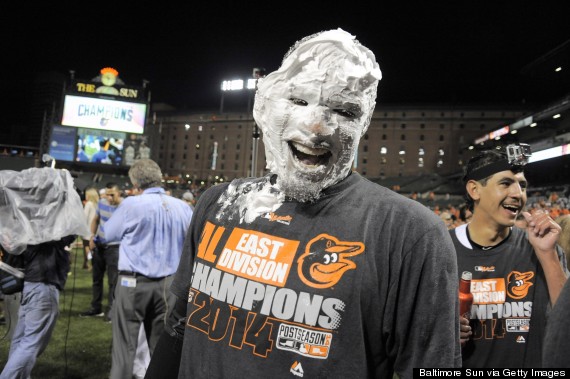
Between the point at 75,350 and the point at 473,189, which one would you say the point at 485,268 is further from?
the point at 75,350

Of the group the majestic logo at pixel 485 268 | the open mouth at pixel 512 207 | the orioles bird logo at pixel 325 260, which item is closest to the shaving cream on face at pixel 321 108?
the orioles bird logo at pixel 325 260

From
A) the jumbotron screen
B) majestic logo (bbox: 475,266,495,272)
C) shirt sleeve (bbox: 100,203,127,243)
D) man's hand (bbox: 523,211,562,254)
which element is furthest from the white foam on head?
the jumbotron screen

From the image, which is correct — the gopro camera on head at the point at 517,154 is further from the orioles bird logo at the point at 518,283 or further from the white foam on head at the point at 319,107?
the white foam on head at the point at 319,107

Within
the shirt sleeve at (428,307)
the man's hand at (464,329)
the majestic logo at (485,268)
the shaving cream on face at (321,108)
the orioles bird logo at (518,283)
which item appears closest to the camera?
the shirt sleeve at (428,307)

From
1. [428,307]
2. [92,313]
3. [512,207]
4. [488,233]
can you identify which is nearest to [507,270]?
[488,233]

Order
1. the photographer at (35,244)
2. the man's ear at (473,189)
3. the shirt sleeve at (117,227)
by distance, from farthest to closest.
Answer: the shirt sleeve at (117,227)
the photographer at (35,244)
the man's ear at (473,189)

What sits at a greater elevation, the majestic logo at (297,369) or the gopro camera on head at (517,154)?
the gopro camera on head at (517,154)

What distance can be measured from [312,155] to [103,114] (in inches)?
1255

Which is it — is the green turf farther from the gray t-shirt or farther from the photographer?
the gray t-shirt

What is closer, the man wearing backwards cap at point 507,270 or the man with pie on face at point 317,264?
the man with pie on face at point 317,264

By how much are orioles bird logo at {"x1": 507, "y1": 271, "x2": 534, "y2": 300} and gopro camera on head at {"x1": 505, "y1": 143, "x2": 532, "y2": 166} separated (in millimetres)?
730

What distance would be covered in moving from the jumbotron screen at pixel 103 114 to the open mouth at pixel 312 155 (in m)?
31.1

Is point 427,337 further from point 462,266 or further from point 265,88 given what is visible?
point 462,266

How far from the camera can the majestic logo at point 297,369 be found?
1.24 m
